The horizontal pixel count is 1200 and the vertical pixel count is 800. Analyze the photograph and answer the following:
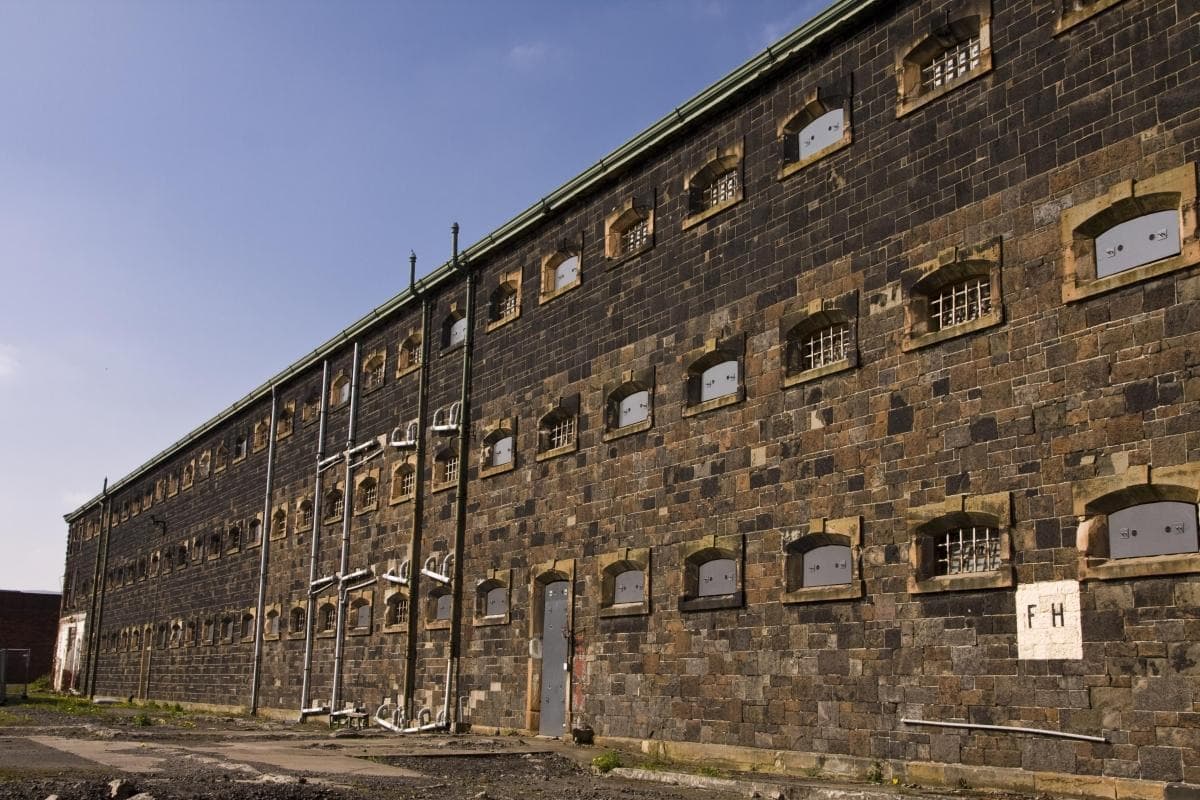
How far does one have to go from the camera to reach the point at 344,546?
28.3 meters

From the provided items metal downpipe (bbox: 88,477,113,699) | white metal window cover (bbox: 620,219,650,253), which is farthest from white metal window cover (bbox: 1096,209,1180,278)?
metal downpipe (bbox: 88,477,113,699)

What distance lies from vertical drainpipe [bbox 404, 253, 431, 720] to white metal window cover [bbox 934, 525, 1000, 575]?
1343cm

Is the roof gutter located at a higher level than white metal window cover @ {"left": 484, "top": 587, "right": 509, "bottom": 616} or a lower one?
higher

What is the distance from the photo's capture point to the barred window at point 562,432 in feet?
67.7

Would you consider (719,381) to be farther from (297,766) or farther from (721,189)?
(297,766)

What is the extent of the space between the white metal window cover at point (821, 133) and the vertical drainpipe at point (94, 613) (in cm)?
4456

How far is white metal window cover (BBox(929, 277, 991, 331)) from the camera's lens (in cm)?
1349

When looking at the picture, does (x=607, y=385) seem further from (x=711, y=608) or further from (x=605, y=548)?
(x=711, y=608)

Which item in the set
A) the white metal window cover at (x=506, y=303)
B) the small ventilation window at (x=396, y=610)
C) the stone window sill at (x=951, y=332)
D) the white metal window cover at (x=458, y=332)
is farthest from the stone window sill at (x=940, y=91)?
the small ventilation window at (x=396, y=610)

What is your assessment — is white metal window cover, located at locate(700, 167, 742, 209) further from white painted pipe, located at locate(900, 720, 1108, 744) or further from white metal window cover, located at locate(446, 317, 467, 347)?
white painted pipe, located at locate(900, 720, 1108, 744)

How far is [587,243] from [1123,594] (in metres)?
11.8

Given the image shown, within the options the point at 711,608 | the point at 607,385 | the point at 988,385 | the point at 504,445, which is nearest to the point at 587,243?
the point at 607,385

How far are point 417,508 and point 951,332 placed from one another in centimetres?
1426

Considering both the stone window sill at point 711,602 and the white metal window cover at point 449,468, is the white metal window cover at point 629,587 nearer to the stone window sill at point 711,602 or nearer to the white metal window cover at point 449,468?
the stone window sill at point 711,602
